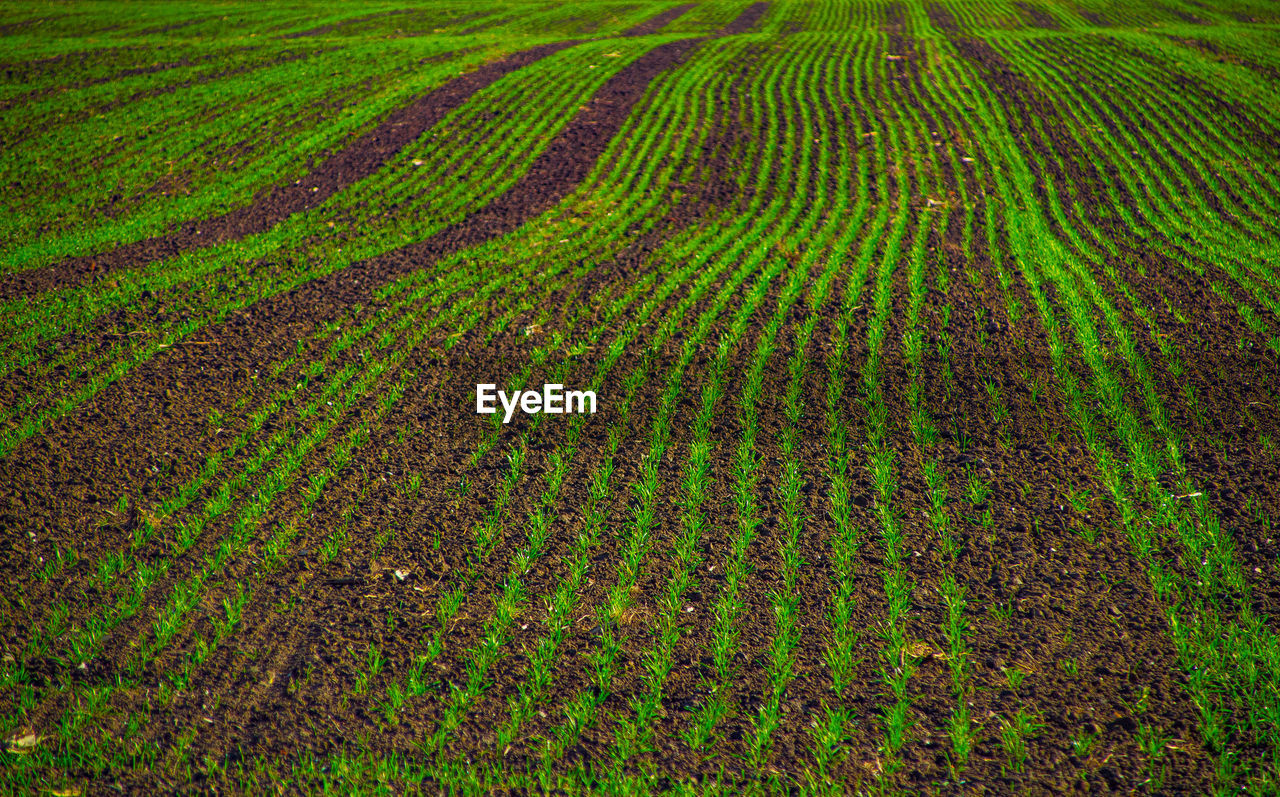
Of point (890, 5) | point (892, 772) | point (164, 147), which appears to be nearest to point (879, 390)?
point (892, 772)

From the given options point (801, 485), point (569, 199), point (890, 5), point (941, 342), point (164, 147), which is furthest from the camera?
point (890, 5)

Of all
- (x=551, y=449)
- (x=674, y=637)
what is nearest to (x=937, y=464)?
(x=674, y=637)

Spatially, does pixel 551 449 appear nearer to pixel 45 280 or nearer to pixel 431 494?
pixel 431 494

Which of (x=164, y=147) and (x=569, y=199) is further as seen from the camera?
(x=164, y=147)

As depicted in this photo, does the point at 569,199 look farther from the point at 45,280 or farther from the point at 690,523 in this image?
the point at 690,523

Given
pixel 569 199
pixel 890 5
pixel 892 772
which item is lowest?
pixel 892 772

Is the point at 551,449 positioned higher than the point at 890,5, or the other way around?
the point at 890,5

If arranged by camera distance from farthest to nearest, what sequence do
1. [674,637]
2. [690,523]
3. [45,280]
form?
[45,280] < [690,523] < [674,637]
